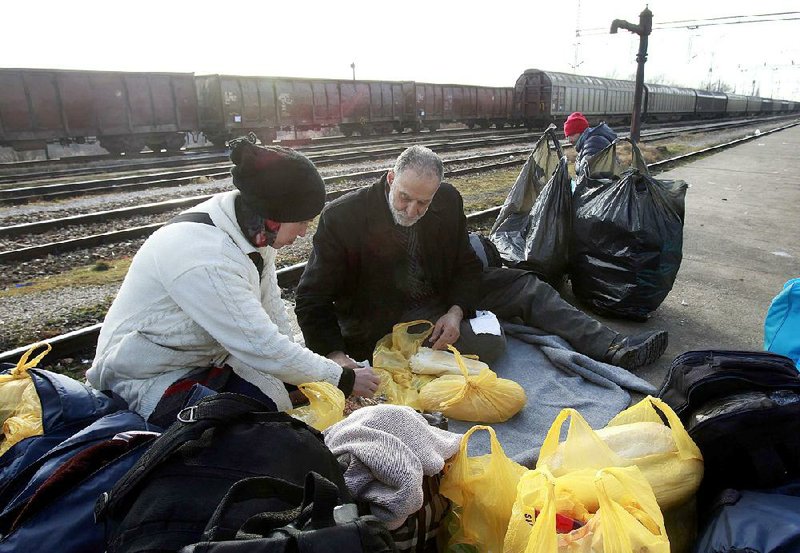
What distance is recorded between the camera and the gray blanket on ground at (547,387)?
114 inches

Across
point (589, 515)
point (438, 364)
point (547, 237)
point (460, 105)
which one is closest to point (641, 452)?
point (589, 515)

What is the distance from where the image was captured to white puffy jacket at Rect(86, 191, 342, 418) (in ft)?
6.72

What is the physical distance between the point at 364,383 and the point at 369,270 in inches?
43.8

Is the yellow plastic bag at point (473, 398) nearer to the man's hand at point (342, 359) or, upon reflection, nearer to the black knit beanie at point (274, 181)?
the man's hand at point (342, 359)

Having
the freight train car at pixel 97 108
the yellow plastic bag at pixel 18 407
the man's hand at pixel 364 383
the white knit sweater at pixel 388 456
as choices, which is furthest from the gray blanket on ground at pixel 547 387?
the freight train car at pixel 97 108

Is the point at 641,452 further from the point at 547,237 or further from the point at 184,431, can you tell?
the point at 547,237

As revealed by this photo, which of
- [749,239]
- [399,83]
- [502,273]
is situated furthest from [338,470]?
[399,83]

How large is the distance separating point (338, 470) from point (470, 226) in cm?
629

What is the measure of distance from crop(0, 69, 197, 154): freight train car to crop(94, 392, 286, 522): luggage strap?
59.5ft

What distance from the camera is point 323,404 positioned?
239 cm

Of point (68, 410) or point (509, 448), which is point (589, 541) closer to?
point (509, 448)

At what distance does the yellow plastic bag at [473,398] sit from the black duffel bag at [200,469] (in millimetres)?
1461

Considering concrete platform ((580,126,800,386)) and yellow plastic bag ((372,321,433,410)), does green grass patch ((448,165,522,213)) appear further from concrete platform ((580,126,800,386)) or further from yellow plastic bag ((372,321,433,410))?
yellow plastic bag ((372,321,433,410))

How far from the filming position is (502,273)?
13.5ft
